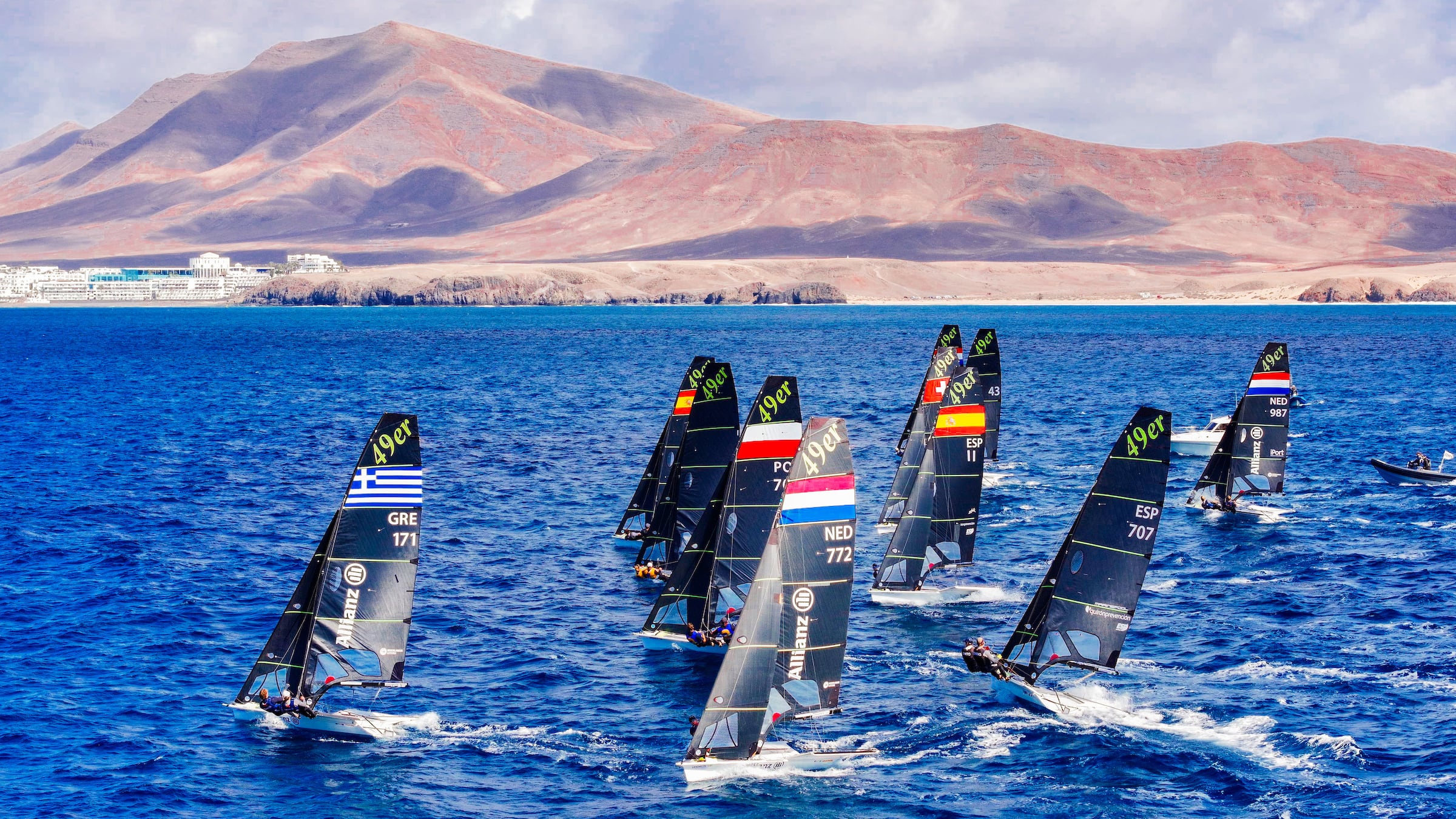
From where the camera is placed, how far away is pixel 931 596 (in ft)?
155

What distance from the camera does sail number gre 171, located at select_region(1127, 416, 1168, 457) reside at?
118 feet

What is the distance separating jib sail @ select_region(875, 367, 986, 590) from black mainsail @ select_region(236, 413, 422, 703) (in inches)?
703

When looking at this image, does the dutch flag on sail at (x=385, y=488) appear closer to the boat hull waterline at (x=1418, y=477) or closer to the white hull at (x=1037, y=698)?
the white hull at (x=1037, y=698)

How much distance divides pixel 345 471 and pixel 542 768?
4672 cm

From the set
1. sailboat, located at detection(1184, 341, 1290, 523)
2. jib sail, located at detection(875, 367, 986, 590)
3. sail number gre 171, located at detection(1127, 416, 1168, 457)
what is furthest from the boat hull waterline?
sail number gre 171, located at detection(1127, 416, 1168, 457)

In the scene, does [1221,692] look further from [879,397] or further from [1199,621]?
[879,397]

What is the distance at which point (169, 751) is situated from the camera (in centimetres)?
3428

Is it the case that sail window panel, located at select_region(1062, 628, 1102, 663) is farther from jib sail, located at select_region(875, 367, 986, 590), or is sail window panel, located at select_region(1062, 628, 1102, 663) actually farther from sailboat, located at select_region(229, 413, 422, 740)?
sailboat, located at select_region(229, 413, 422, 740)

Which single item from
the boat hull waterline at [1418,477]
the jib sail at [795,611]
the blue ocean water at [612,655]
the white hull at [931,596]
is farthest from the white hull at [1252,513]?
the jib sail at [795,611]

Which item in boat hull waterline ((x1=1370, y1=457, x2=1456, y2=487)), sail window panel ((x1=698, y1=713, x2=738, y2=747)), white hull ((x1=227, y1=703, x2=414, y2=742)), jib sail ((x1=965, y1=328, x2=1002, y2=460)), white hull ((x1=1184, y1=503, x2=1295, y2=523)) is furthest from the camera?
boat hull waterline ((x1=1370, y1=457, x2=1456, y2=487))

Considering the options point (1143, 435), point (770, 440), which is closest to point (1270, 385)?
point (1143, 435)

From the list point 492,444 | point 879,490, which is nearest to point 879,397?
point 492,444

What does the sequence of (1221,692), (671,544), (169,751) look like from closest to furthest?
(169,751), (1221,692), (671,544)

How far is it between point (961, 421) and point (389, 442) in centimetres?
2073
